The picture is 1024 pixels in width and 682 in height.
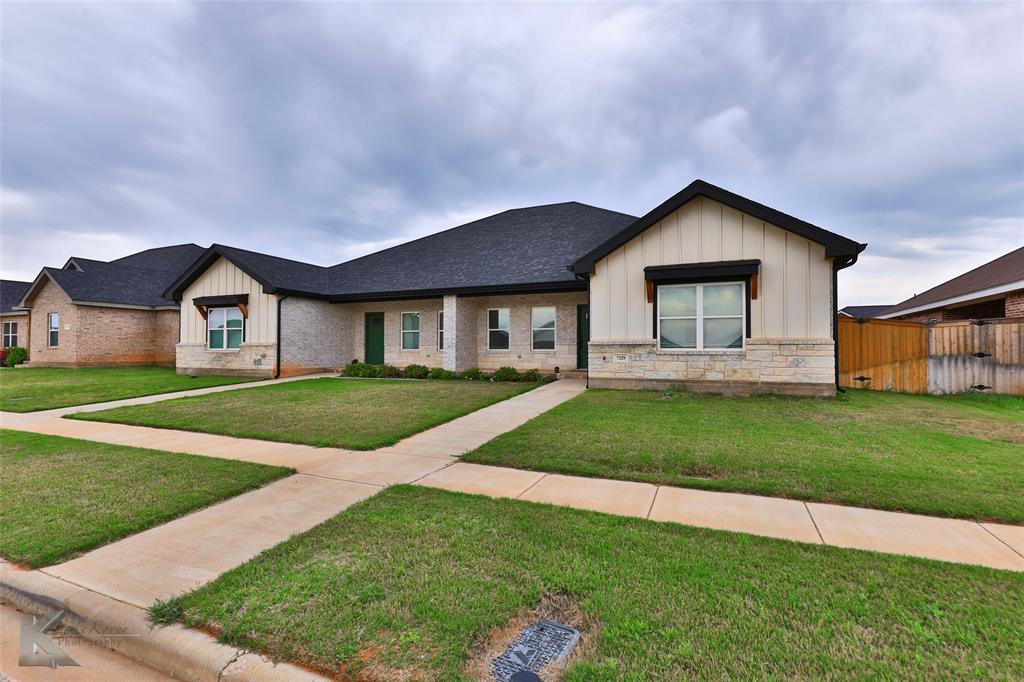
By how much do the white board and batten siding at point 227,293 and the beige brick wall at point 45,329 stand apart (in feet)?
26.0

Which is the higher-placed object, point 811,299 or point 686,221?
point 686,221

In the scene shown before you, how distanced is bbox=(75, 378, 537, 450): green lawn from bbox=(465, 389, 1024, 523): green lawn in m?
2.20

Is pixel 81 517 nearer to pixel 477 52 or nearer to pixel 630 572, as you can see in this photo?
pixel 630 572

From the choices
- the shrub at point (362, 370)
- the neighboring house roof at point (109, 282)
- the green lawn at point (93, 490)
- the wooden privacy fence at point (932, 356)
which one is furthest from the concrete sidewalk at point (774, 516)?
the neighboring house roof at point (109, 282)

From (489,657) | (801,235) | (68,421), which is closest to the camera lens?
(489,657)

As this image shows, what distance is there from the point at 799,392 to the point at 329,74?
53.5 ft

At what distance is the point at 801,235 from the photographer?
1037 cm

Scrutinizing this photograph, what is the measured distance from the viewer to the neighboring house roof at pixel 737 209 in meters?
9.92

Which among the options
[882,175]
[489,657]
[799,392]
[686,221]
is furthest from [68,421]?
[882,175]

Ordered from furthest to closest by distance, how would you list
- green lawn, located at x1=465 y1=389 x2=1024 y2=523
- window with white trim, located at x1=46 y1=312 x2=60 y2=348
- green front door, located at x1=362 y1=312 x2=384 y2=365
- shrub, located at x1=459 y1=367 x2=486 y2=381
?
window with white trim, located at x1=46 y1=312 x2=60 y2=348, green front door, located at x1=362 y1=312 x2=384 y2=365, shrub, located at x1=459 y1=367 x2=486 y2=381, green lawn, located at x1=465 y1=389 x2=1024 y2=523

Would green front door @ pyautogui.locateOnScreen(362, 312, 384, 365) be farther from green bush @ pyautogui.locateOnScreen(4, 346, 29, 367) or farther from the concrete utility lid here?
green bush @ pyautogui.locateOnScreen(4, 346, 29, 367)

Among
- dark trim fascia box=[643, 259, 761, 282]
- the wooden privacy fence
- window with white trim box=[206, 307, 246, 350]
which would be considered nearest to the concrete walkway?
dark trim fascia box=[643, 259, 761, 282]

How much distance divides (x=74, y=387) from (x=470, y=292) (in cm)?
1359

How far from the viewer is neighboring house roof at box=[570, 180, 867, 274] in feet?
32.6
